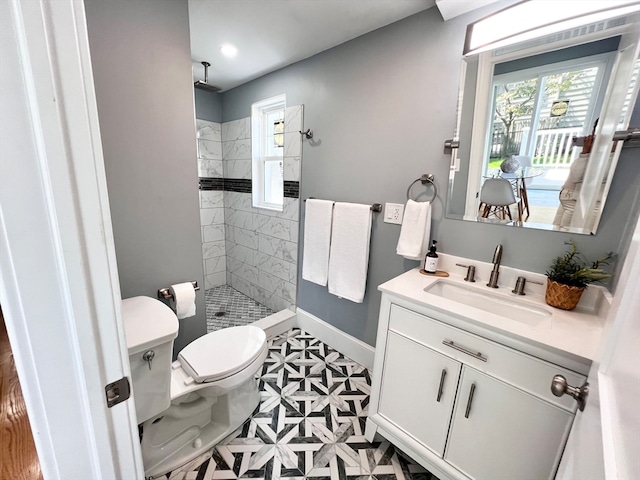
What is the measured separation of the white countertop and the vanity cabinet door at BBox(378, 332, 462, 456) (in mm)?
205

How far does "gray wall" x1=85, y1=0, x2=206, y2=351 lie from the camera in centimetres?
113

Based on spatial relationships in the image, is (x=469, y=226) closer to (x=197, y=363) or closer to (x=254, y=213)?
(x=197, y=363)

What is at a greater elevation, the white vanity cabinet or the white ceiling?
the white ceiling

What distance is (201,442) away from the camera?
135 cm

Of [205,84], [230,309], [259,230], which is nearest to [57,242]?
[205,84]

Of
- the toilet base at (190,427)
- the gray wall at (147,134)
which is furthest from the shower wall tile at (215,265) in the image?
the toilet base at (190,427)

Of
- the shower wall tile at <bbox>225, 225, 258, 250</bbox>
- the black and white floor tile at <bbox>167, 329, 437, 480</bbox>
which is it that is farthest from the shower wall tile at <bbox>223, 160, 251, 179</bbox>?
the black and white floor tile at <bbox>167, 329, 437, 480</bbox>

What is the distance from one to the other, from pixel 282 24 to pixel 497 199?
159 centimetres

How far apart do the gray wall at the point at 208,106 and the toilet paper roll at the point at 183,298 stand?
2162mm

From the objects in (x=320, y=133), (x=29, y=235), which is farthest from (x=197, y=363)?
(x=320, y=133)

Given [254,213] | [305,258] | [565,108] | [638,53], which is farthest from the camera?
[254,213]

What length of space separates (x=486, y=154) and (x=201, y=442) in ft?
6.79

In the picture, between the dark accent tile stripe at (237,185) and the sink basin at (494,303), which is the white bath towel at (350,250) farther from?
the dark accent tile stripe at (237,185)

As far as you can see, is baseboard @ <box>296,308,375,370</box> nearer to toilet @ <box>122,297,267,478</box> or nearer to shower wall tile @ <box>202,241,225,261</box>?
toilet @ <box>122,297,267,478</box>
